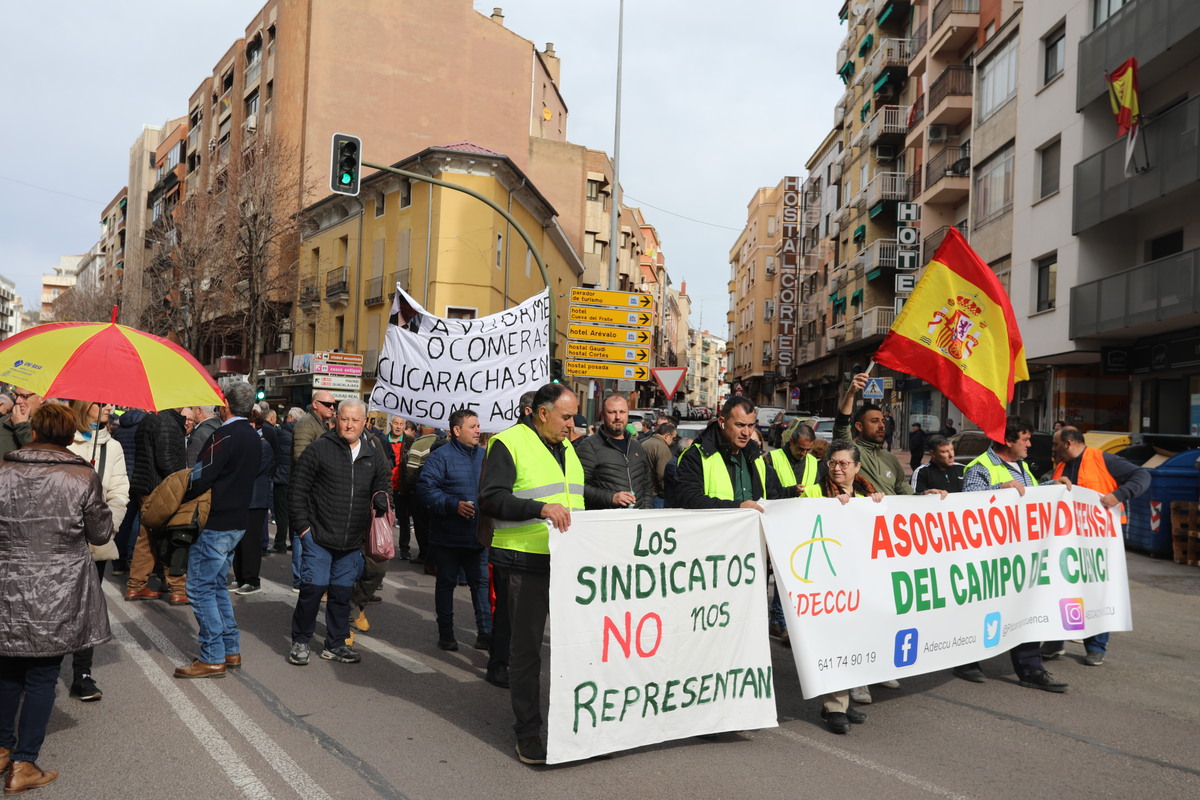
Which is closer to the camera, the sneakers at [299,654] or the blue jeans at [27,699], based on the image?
the blue jeans at [27,699]

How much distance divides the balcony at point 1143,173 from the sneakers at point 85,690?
20272mm

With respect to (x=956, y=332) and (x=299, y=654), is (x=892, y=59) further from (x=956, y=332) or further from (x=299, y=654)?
(x=299, y=654)

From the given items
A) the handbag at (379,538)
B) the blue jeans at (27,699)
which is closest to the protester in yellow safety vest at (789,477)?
the handbag at (379,538)

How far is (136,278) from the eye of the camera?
60.6 metres

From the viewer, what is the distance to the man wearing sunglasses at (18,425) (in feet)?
25.3

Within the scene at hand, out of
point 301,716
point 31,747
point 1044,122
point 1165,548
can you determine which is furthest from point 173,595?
point 1044,122

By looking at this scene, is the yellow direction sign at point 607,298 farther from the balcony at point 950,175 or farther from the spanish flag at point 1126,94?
the balcony at point 950,175

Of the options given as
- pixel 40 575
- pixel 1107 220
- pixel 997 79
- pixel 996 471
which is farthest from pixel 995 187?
pixel 40 575

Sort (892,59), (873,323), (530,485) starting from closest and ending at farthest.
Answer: (530,485), (873,323), (892,59)

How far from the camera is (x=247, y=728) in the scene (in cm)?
523

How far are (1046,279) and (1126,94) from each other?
19.9 feet

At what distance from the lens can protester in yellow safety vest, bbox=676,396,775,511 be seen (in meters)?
5.73

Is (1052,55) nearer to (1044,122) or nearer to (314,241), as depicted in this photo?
(1044,122)

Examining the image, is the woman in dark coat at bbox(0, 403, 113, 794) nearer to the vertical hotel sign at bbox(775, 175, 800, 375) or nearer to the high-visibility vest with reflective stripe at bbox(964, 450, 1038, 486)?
the high-visibility vest with reflective stripe at bbox(964, 450, 1038, 486)
